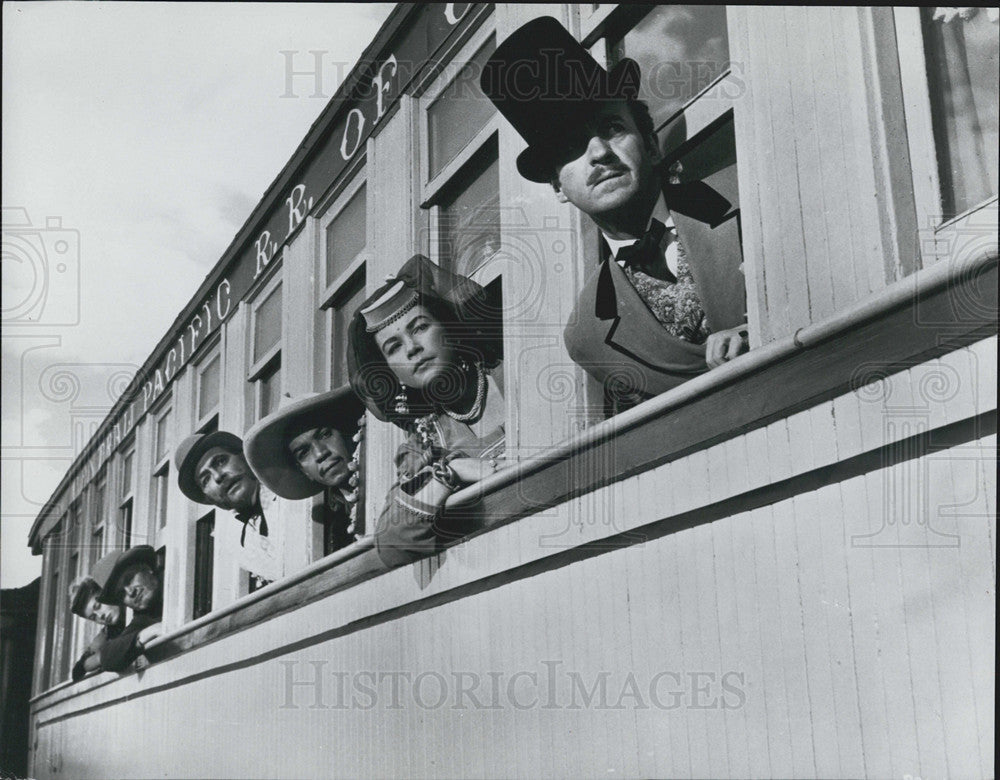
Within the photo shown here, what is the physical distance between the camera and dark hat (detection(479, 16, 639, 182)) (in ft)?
13.2

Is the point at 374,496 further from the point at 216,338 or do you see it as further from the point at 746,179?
the point at 746,179

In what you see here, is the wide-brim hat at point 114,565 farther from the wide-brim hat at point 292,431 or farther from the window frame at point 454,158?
the window frame at point 454,158

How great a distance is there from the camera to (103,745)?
6758 mm

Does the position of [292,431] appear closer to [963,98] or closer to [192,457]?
[192,457]

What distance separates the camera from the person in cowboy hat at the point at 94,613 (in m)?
6.95

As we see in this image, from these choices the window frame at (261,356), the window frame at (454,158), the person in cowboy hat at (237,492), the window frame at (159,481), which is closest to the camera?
the window frame at (454,158)

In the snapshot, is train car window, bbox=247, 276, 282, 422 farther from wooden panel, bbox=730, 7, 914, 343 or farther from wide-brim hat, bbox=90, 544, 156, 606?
wooden panel, bbox=730, 7, 914, 343

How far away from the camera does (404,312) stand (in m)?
4.79

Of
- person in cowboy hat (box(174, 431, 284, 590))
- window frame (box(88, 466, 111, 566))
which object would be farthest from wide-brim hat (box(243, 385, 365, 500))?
window frame (box(88, 466, 111, 566))

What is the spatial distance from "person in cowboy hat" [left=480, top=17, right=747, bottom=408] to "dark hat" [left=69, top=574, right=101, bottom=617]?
4012 mm

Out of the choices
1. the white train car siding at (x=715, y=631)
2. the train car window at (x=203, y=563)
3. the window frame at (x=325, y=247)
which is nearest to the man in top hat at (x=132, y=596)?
the train car window at (x=203, y=563)

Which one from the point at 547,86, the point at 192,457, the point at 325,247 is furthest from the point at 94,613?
the point at 547,86

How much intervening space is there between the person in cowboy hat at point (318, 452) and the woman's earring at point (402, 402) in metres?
0.35

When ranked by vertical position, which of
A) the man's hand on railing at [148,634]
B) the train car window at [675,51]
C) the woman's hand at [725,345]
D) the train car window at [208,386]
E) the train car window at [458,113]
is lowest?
the man's hand on railing at [148,634]
